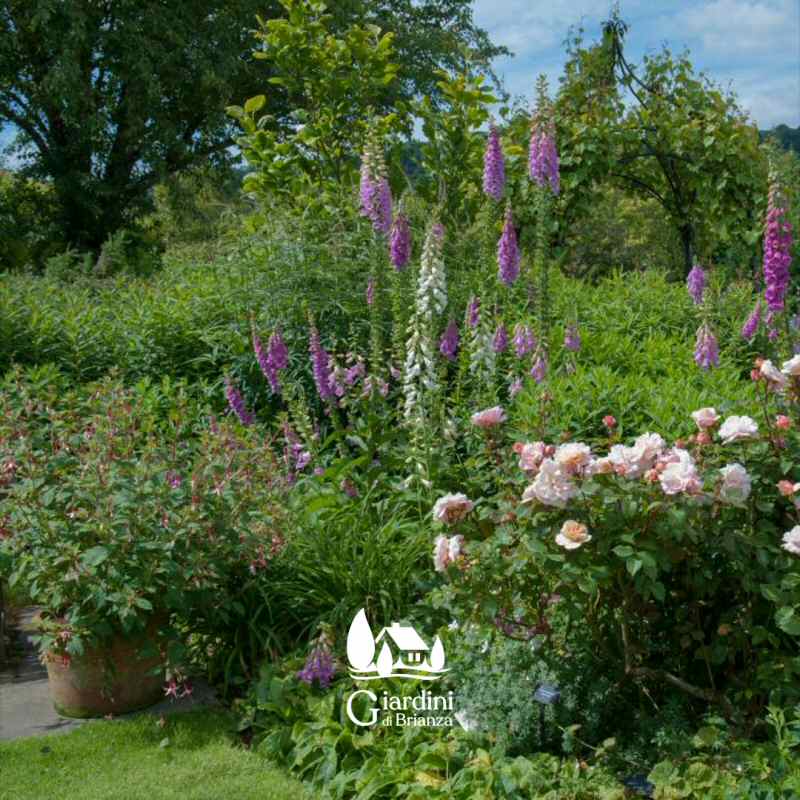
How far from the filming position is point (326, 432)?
5453mm

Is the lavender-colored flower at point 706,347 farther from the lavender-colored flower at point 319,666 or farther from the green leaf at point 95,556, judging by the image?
the green leaf at point 95,556

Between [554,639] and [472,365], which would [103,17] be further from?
[554,639]

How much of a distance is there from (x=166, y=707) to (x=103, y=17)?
19.3m

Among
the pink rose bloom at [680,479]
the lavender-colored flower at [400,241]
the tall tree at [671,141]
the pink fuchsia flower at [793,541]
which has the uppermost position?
the tall tree at [671,141]

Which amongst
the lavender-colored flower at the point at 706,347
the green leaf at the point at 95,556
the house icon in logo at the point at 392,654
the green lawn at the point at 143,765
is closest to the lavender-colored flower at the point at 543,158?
the lavender-colored flower at the point at 706,347

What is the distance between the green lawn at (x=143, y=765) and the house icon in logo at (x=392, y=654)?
18.9 inches

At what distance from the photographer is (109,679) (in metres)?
3.57

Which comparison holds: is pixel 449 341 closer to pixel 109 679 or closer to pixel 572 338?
pixel 572 338

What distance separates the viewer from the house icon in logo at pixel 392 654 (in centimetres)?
335

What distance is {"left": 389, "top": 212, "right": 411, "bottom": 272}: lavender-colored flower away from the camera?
4453 millimetres

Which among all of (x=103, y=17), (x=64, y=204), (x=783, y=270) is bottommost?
(x=783, y=270)

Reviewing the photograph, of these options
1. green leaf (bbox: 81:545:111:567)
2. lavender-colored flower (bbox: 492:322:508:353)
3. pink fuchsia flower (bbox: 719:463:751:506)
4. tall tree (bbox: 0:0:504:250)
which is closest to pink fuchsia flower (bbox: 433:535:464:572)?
pink fuchsia flower (bbox: 719:463:751:506)

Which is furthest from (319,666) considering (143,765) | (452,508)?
(452,508)

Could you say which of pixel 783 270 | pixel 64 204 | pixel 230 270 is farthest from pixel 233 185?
Result: pixel 783 270
